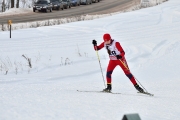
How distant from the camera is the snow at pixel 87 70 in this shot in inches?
237

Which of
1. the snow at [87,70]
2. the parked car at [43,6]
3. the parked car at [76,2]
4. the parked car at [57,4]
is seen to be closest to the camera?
the snow at [87,70]

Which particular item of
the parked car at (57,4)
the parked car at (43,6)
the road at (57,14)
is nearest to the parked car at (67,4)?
the parked car at (57,4)

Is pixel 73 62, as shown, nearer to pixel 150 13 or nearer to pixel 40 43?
pixel 40 43

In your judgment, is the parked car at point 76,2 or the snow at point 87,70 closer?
the snow at point 87,70

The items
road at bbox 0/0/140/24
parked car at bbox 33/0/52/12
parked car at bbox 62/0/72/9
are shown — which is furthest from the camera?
parked car at bbox 62/0/72/9

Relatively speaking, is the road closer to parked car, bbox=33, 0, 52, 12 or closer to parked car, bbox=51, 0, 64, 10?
parked car, bbox=33, 0, 52, 12

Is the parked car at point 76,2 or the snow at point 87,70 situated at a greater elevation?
the parked car at point 76,2

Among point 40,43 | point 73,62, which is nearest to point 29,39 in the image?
point 40,43

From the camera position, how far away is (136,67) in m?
14.4

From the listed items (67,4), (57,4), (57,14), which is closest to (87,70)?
(57,14)

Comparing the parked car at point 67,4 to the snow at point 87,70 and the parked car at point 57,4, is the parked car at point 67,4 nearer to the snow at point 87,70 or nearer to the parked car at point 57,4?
→ the parked car at point 57,4

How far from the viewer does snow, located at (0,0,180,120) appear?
601 cm

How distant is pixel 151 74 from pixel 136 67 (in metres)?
1.17

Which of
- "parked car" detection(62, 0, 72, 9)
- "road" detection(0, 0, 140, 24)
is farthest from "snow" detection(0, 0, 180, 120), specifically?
"parked car" detection(62, 0, 72, 9)
